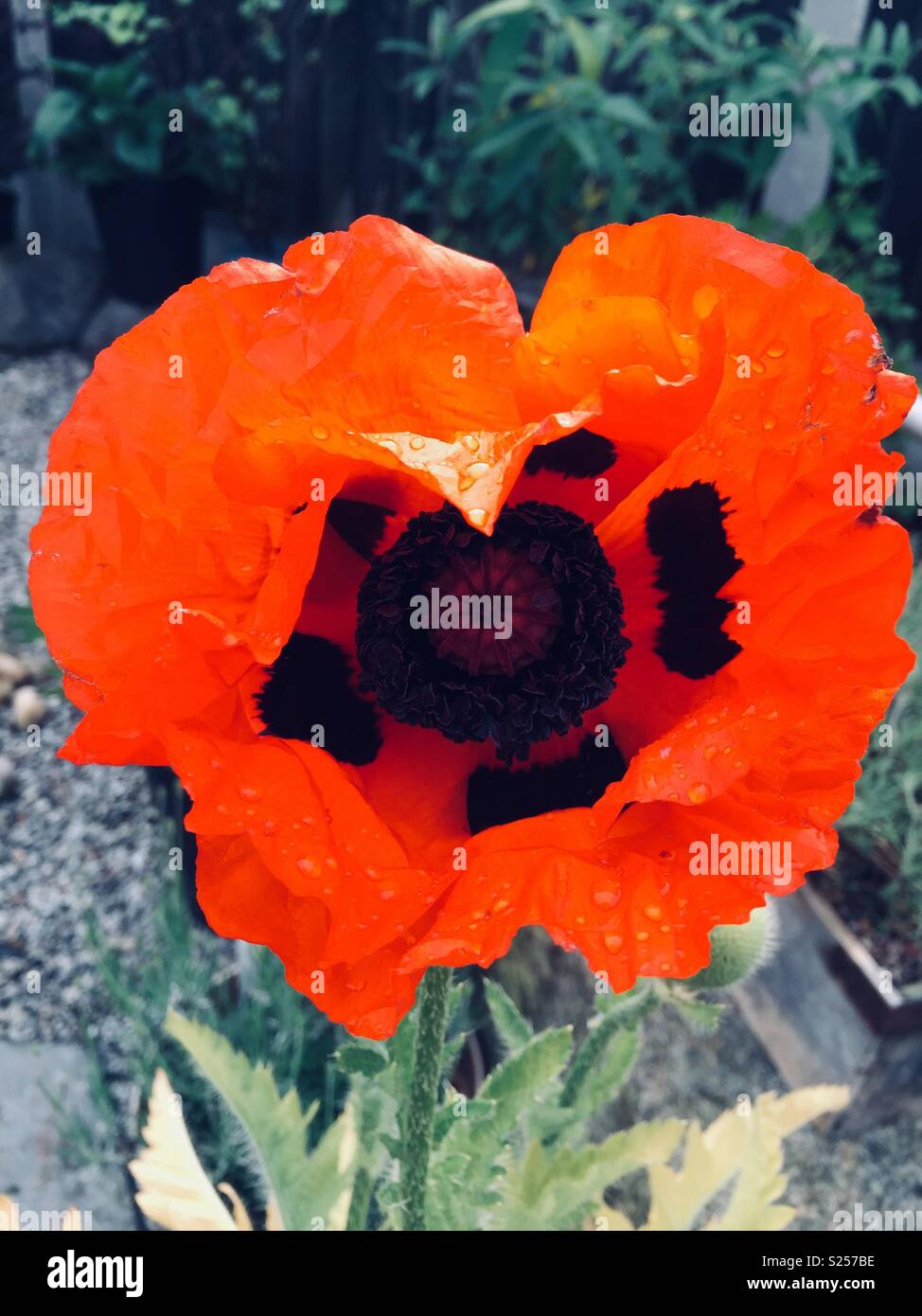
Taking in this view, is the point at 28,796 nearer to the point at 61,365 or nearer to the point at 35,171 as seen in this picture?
the point at 61,365

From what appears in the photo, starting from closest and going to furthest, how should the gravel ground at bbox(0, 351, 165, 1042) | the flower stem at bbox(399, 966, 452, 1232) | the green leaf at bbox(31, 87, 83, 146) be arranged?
the flower stem at bbox(399, 966, 452, 1232) → the gravel ground at bbox(0, 351, 165, 1042) → the green leaf at bbox(31, 87, 83, 146)

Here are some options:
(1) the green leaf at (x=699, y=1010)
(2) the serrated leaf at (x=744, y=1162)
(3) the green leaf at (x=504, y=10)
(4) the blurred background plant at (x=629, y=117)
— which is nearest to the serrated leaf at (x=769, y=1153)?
(2) the serrated leaf at (x=744, y=1162)

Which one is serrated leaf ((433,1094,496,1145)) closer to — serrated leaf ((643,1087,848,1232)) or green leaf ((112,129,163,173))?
serrated leaf ((643,1087,848,1232))

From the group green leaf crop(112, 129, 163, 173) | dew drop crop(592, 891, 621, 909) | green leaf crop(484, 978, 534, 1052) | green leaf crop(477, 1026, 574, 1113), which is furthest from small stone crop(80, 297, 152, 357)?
dew drop crop(592, 891, 621, 909)

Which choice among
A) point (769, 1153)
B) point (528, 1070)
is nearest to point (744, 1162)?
point (769, 1153)

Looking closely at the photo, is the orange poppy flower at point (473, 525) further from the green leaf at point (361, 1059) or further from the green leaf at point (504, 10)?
the green leaf at point (504, 10)
